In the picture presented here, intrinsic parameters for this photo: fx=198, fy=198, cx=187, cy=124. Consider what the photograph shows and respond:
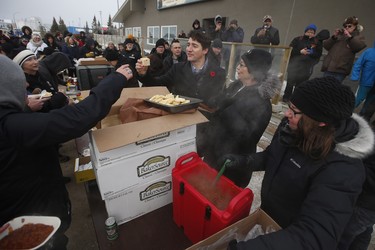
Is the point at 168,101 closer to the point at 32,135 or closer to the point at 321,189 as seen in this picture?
the point at 32,135

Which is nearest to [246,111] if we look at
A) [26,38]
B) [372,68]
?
[372,68]

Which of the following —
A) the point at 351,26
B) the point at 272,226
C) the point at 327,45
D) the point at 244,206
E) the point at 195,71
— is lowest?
the point at 272,226

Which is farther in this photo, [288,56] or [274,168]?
[288,56]

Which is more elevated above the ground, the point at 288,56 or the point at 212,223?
the point at 288,56

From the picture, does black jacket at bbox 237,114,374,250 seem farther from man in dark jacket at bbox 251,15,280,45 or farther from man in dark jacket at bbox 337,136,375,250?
man in dark jacket at bbox 251,15,280,45

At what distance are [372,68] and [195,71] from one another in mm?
3726

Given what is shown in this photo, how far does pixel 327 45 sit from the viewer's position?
4551mm

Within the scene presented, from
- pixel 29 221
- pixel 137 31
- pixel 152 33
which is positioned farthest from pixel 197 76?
pixel 137 31

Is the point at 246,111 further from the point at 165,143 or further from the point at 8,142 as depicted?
the point at 8,142

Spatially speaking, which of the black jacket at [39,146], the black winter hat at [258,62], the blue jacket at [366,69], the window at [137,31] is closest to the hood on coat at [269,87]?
the black winter hat at [258,62]

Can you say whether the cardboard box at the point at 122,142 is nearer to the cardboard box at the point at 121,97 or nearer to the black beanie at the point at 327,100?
the cardboard box at the point at 121,97

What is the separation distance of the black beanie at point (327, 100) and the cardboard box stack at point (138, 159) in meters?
0.70

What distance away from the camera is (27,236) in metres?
0.96

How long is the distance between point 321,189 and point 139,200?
112cm
